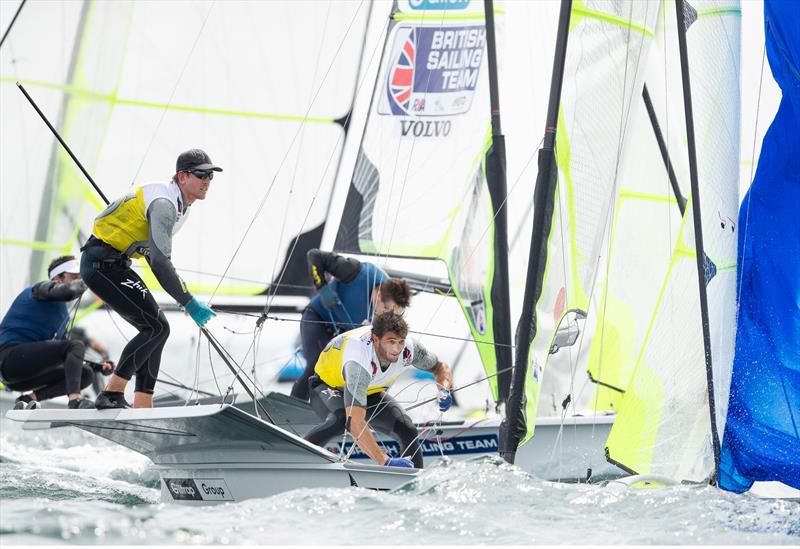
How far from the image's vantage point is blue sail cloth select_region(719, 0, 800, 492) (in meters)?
5.54

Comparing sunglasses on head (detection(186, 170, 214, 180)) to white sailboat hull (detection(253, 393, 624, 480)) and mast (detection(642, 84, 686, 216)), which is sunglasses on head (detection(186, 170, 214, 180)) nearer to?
white sailboat hull (detection(253, 393, 624, 480))

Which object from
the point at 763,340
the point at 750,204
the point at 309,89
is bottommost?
the point at 763,340

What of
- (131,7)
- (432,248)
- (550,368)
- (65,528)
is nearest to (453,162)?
(432,248)

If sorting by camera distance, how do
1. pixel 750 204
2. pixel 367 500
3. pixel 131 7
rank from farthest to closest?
pixel 131 7, pixel 750 204, pixel 367 500

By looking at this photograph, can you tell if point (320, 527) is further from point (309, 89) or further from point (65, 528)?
point (309, 89)

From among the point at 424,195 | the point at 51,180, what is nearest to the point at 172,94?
the point at 51,180

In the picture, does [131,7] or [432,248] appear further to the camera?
[131,7]

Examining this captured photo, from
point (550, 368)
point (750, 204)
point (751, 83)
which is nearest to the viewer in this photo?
point (750, 204)

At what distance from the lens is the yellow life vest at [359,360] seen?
18.5ft

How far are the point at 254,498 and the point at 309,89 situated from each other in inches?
211

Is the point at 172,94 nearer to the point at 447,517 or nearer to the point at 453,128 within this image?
the point at 453,128

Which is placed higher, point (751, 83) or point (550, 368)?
point (751, 83)

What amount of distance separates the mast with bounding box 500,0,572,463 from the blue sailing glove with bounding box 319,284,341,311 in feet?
6.90

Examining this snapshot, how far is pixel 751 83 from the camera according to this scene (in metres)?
8.64
